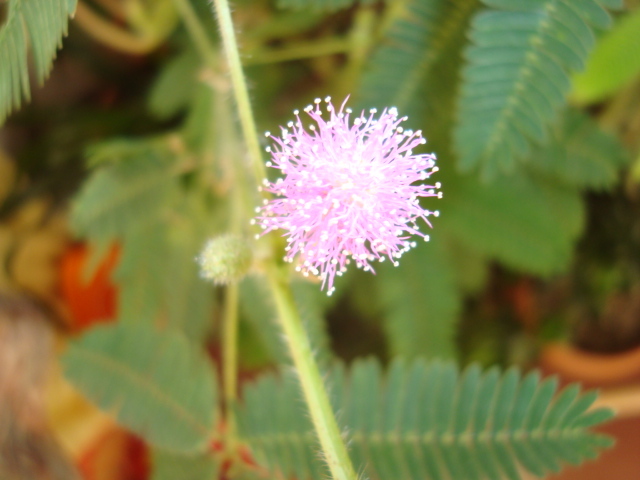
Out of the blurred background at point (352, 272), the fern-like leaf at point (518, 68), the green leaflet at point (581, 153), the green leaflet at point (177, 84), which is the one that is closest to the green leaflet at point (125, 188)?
the blurred background at point (352, 272)

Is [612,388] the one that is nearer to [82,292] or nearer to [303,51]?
[303,51]

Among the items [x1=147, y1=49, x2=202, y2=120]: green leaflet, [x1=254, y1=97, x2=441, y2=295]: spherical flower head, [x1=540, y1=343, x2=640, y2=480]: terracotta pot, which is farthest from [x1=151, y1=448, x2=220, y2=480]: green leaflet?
[x1=540, y1=343, x2=640, y2=480]: terracotta pot

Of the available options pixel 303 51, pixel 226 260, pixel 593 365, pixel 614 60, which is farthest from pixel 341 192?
pixel 593 365

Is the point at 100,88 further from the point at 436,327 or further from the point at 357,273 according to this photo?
the point at 436,327

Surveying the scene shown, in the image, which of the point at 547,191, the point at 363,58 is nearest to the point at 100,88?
the point at 363,58

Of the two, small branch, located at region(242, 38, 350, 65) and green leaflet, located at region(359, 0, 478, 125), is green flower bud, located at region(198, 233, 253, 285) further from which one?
small branch, located at region(242, 38, 350, 65)

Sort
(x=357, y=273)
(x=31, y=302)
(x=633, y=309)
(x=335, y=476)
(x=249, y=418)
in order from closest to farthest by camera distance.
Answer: (x=335, y=476) → (x=249, y=418) → (x=357, y=273) → (x=31, y=302) → (x=633, y=309)

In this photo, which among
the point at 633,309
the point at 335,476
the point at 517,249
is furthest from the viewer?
the point at 633,309

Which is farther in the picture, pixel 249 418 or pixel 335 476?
pixel 249 418
